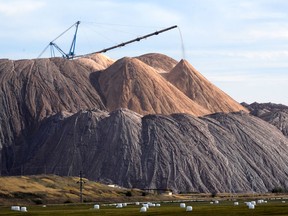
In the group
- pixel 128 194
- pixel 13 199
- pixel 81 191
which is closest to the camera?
pixel 13 199

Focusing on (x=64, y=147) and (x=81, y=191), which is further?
(x=64, y=147)

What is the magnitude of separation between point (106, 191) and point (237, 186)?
45286mm

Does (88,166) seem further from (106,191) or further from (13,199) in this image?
(13,199)

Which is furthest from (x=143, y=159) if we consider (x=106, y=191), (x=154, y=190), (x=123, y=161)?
(x=106, y=191)

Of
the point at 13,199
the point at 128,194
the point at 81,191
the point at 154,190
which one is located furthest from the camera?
the point at 154,190

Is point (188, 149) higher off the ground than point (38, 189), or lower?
higher

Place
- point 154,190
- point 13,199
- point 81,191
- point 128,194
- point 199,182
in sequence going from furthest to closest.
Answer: point 199,182, point 154,190, point 128,194, point 81,191, point 13,199

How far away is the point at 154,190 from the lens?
175375 millimetres

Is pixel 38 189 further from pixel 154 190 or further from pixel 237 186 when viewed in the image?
pixel 237 186

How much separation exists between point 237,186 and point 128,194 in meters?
45.3

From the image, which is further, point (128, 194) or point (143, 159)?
point (143, 159)

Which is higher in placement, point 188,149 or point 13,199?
point 188,149

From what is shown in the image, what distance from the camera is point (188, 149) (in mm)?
198750

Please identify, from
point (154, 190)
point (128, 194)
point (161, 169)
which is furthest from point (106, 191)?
point (161, 169)
